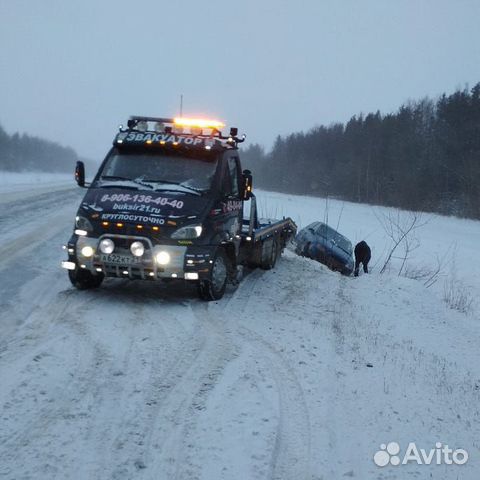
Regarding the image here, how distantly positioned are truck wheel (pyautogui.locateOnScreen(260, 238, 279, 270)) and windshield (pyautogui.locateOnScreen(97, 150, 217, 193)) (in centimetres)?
317

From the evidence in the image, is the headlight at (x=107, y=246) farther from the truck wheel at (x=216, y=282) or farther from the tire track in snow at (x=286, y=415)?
the tire track in snow at (x=286, y=415)

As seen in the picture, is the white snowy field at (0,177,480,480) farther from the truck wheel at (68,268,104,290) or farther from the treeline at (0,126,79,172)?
the treeline at (0,126,79,172)

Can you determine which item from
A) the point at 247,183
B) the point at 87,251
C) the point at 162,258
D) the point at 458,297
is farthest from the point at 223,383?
the point at 458,297

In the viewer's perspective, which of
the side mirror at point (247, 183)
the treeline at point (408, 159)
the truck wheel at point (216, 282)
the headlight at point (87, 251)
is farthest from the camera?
the treeline at point (408, 159)

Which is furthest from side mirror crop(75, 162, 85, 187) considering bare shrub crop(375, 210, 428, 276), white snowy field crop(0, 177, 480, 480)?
bare shrub crop(375, 210, 428, 276)

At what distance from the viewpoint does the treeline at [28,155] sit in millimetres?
109688

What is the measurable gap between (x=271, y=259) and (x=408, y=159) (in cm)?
5627

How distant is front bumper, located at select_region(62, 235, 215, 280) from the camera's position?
6.58m

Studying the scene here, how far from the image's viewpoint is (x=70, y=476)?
3059 mm

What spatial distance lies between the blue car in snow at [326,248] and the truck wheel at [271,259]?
2947mm

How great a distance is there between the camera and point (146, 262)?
21.6ft

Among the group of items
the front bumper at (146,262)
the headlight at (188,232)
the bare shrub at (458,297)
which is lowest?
the bare shrub at (458,297)

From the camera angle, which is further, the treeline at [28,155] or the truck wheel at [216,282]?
the treeline at [28,155]

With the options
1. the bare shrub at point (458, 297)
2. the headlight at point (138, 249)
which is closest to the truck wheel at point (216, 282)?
the headlight at point (138, 249)
